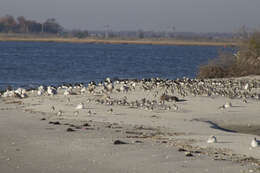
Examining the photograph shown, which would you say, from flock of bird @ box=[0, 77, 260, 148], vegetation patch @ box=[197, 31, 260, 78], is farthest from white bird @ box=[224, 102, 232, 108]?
vegetation patch @ box=[197, 31, 260, 78]

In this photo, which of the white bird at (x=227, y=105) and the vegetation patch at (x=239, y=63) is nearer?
the white bird at (x=227, y=105)

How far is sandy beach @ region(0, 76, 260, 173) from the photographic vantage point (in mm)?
9664

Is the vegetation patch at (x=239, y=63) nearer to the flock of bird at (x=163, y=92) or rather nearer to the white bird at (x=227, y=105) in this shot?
the flock of bird at (x=163, y=92)

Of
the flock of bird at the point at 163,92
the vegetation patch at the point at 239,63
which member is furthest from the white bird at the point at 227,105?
the vegetation patch at the point at 239,63

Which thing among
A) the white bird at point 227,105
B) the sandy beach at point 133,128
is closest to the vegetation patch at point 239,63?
the sandy beach at point 133,128

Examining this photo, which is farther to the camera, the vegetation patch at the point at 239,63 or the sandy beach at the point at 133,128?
the vegetation patch at the point at 239,63

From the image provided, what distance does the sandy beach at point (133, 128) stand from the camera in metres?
9.66

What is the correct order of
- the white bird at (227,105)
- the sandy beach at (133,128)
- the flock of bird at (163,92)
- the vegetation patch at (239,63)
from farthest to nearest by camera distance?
the vegetation patch at (239,63) → the flock of bird at (163,92) → the white bird at (227,105) → the sandy beach at (133,128)

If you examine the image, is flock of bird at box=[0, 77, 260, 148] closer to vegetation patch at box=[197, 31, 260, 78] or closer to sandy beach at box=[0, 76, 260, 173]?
sandy beach at box=[0, 76, 260, 173]

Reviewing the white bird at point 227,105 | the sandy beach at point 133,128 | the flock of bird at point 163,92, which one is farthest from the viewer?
the flock of bird at point 163,92

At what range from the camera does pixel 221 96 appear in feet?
61.3

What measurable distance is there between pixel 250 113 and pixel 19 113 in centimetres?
569

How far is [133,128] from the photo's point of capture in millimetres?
13453

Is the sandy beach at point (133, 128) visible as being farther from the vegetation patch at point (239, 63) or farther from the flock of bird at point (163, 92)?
the vegetation patch at point (239, 63)
